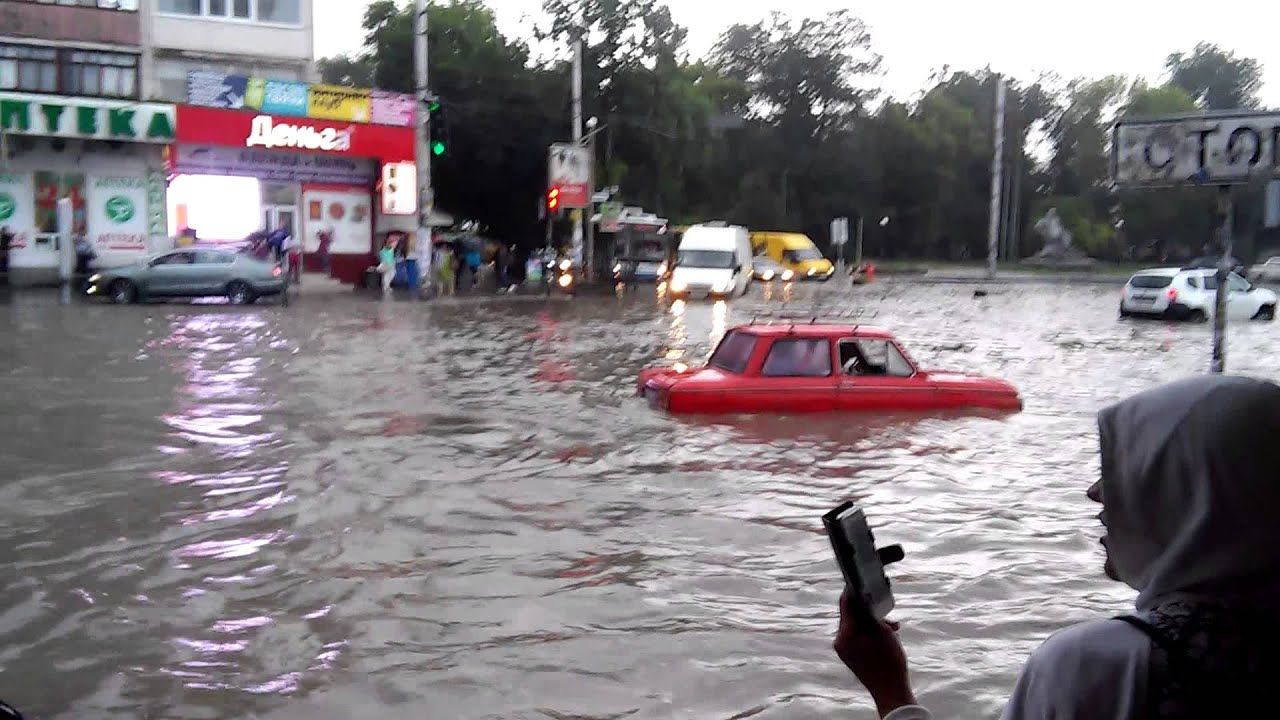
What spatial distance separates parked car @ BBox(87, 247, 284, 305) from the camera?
27.4 m

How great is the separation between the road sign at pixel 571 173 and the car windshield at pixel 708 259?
591 centimetres

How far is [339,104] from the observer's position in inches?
1399

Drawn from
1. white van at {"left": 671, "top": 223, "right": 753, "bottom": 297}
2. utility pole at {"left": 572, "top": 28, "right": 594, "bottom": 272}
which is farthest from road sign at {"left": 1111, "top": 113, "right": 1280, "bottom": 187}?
utility pole at {"left": 572, "top": 28, "right": 594, "bottom": 272}

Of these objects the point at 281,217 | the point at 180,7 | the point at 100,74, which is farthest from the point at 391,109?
the point at 100,74

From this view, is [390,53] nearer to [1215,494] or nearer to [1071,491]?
[1071,491]

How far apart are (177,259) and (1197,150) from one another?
24.9 m

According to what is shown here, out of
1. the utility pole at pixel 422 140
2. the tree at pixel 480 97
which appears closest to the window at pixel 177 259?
the utility pole at pixel 422 140

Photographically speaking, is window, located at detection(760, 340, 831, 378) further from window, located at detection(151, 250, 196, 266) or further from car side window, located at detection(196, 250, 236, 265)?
window, located at detection(151, 250, 196, 266)

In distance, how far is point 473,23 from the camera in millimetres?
47906

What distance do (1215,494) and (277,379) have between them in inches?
584

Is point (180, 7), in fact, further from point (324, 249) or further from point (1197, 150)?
point (1197, 150)

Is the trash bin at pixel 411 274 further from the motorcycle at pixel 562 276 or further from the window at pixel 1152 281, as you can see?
the window at pixel 1152 281

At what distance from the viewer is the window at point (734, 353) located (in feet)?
41.5

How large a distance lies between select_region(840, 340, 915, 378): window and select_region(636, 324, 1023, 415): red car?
0.03 feet
